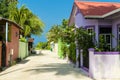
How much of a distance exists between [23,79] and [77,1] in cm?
1073

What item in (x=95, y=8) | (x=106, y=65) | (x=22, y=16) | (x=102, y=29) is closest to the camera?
(x=106, y=65)

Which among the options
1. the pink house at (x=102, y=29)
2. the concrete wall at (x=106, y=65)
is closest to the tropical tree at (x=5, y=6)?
the pink house at (x=102, y=29)

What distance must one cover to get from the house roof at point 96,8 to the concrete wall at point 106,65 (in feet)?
14.5

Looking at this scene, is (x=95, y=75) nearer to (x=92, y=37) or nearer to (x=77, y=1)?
(x=92, y=37)

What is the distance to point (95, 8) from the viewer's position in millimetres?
21250

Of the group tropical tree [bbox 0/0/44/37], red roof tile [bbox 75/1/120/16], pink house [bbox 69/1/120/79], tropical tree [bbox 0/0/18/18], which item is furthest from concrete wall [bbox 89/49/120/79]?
tropical tree [bbox 0/0/18/18]

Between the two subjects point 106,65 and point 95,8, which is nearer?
point 106,65

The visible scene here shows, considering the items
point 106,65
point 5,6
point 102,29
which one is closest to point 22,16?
point 5,6

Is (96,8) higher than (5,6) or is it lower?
lower

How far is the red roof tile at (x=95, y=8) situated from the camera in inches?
775

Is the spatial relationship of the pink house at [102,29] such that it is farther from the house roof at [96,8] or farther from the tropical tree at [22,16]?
the tropical tree at [22,16]

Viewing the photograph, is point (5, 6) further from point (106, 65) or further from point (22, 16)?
point (106, 65)

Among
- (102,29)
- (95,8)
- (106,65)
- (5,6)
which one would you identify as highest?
(5,6)

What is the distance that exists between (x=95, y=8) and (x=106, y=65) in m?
7.80
